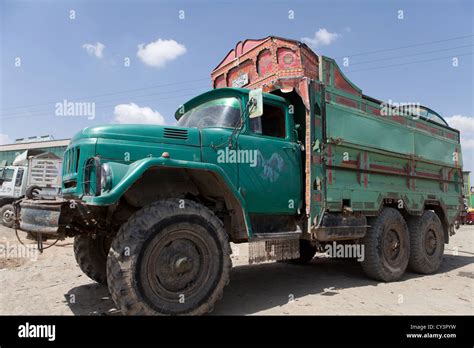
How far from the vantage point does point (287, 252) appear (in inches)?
208

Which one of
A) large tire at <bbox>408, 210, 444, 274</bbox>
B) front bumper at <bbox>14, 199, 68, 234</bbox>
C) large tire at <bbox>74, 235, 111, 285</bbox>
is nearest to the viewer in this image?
front bumper at <bbox>14, 199, 68, 234</bbox>

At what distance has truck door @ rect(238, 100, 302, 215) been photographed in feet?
16.0

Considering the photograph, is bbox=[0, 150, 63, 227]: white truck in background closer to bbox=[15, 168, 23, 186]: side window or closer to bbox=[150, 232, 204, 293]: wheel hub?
bbox=[15, 168, 23, 186]: side window

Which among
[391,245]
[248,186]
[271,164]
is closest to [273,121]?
[271,164]

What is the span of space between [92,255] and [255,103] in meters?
3.28

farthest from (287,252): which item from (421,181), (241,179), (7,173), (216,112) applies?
(7,173)

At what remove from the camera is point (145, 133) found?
13.9 feet

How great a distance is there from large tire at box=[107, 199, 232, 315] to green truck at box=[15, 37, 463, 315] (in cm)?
1

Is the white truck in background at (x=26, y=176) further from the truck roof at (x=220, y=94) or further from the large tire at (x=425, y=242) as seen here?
the large tire at (x=425, y=242)

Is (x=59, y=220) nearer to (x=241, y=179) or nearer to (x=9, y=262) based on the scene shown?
(x=241, y=179)

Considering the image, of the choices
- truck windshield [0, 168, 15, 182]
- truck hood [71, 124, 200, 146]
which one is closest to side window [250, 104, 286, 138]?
truck hood [71, 124, 200, 146]

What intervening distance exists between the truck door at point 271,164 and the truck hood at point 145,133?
0.73m

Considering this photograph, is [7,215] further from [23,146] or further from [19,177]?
[23,146]
